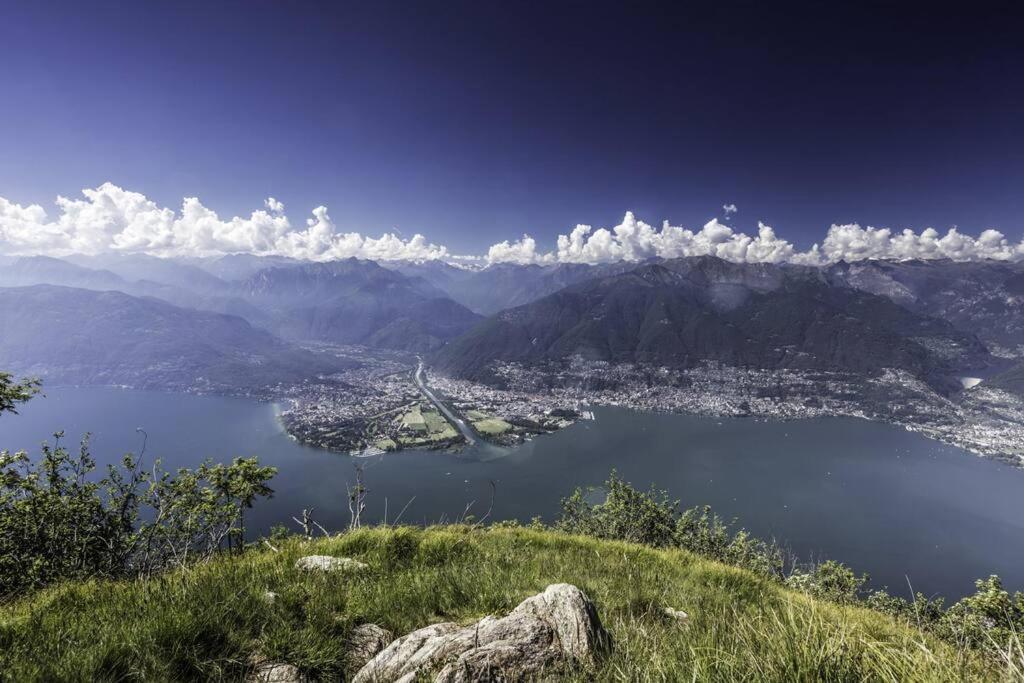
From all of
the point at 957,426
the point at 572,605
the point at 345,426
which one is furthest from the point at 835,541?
the point at 957,426

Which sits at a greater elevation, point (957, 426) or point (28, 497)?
point (28, 497)

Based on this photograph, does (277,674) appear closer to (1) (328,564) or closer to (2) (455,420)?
(1) (328,564)

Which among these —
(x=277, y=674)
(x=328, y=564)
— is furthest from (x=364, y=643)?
(x=328, y=564)

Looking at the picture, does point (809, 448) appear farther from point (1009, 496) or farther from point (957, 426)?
point (957, 426)

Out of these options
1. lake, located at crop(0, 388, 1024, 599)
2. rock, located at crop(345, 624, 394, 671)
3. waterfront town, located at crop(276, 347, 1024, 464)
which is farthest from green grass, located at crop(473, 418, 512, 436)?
rock, located at crop(345, 624, 394, 671)

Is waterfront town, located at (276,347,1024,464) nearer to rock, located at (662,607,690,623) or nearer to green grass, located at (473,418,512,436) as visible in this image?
green grass, located at (473,418,512,436)
